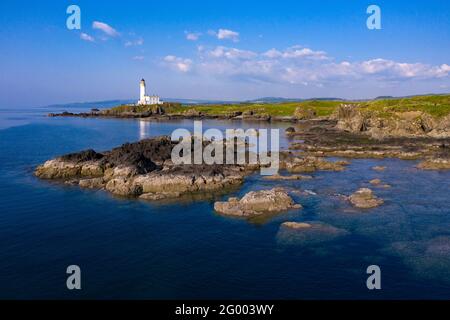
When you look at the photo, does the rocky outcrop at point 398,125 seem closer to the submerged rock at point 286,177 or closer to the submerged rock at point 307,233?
the submerged rock at point 286,177

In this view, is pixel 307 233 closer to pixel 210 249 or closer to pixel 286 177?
pixel 210 249

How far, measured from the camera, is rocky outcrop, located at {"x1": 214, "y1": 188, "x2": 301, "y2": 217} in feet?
117

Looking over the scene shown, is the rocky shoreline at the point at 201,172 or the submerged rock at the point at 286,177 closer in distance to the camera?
the rocky shoreline at the point at 201,172

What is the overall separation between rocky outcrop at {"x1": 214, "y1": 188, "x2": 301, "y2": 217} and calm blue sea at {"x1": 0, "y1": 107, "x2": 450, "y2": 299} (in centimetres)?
133

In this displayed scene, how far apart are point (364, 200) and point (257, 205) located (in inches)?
435

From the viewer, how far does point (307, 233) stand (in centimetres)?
3038

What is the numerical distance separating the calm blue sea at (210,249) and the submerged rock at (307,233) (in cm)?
44

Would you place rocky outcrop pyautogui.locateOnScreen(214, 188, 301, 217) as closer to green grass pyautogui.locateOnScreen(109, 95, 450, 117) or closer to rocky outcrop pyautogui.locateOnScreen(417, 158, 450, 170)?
rocky outcrop pyautogui.locateOnScreen(417, 158, 450, 170)

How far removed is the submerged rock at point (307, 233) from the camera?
95.4 feet

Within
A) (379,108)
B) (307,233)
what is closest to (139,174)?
(307,233)

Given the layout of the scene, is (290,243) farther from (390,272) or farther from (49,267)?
(49,267)

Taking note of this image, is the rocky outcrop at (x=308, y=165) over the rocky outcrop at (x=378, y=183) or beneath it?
over

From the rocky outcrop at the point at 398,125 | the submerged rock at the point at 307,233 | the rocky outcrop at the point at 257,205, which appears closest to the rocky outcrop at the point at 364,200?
the rocky outcrop at the point at 257,205
